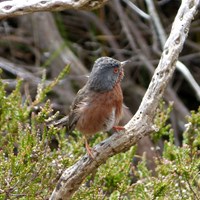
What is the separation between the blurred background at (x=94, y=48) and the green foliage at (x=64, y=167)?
2.67 m

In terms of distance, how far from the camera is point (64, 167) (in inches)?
165

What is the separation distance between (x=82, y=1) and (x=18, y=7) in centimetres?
41

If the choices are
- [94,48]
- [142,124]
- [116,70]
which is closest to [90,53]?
[94,48]

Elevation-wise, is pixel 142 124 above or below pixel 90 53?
below

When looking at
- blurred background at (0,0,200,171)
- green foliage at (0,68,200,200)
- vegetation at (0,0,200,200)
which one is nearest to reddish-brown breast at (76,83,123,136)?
green foliage at (0,68,200,200)

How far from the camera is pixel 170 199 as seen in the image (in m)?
4.25

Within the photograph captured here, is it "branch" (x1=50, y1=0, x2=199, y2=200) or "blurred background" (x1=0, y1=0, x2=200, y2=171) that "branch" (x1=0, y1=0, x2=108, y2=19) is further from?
"blurred background" (x1=0, y1=0, x2=200, y2=171)

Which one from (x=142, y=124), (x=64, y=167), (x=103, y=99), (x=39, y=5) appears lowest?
(x=64, y=167)

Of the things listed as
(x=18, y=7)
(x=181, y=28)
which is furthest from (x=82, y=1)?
(x=181, y=28)

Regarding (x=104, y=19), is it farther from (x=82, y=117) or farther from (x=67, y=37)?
(x=82, y=117)

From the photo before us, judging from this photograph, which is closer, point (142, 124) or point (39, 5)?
point (142, 124)

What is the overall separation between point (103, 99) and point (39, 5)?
2.72ft

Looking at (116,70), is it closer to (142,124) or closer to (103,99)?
(103,99)

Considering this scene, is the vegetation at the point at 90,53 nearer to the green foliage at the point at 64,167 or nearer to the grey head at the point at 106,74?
the green foliage at the point at 64,167
